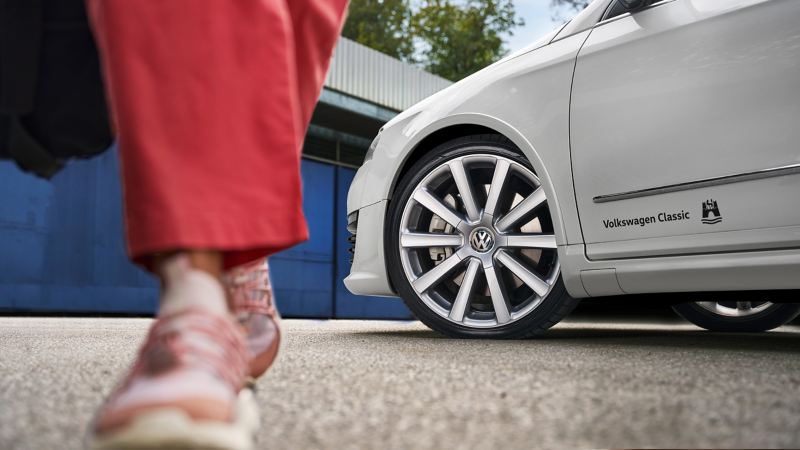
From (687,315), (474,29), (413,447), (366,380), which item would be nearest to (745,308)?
(687,315)

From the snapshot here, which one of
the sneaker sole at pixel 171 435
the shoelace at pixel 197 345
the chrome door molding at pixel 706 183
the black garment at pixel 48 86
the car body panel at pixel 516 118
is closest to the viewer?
the sneaker sole at pixel 171 435

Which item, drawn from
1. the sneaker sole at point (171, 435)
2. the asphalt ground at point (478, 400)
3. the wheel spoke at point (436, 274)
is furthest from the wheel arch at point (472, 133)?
the sneaker sole at point (171, 435)

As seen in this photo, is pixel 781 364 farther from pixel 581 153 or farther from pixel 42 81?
pixel 42 81

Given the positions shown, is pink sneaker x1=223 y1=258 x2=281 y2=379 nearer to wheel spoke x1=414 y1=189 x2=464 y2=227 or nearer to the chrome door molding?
the chrome door molding

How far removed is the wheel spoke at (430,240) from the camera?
9.32 ft

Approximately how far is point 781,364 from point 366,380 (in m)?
1.12

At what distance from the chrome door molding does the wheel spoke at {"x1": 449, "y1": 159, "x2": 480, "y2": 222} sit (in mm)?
501

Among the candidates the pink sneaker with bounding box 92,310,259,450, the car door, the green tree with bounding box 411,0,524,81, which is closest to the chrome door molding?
the car door

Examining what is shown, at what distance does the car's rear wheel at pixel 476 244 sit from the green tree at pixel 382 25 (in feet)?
62.1

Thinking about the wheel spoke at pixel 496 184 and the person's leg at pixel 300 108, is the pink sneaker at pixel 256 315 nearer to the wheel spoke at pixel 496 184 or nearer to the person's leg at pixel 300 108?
the person's leg at pixel 300 108

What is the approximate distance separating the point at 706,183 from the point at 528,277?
27.4 inches

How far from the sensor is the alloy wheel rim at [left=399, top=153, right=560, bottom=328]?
2680 mm

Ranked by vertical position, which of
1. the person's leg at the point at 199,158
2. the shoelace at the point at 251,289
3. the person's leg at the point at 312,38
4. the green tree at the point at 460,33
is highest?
the green tree at the point at 460,33

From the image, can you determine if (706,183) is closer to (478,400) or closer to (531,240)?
(531,240)
